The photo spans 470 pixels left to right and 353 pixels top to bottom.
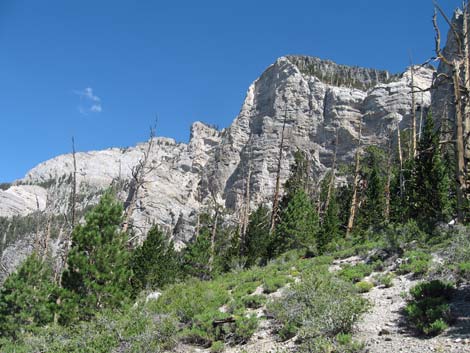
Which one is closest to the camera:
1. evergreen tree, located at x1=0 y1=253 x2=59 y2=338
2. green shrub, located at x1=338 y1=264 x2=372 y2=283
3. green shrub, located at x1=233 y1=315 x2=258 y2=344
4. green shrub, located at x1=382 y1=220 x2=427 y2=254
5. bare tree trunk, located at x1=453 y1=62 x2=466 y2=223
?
green shrub, located at x1=233 y1=315 x2=258 y2=344

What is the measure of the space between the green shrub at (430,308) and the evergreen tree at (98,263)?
10.7 m

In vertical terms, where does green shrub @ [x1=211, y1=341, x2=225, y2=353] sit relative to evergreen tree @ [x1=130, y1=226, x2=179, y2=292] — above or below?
below

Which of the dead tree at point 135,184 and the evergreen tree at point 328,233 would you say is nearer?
the dead tree at point 135,184

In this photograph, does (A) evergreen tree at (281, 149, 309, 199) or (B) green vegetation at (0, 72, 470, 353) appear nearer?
(B) green vegetation at (0, 72, 470, 353)

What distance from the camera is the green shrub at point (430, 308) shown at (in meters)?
7.27

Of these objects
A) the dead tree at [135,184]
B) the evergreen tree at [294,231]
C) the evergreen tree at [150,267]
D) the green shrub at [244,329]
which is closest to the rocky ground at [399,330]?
the green shrub at [244,329]

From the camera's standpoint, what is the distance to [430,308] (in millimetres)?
8047

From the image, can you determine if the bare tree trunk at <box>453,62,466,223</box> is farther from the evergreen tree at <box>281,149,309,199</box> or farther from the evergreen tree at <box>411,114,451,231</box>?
the evergreen tree at <box>281,149,309,199</box>

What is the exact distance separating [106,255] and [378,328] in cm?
1068

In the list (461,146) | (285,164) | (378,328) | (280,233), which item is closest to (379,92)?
(285,164)

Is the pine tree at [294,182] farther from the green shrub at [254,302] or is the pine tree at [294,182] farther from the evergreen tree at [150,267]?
the green shrub at [254,302]

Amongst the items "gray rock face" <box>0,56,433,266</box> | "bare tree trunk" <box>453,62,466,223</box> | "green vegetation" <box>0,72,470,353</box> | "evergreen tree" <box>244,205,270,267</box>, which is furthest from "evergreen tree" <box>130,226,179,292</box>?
"gray rock face" <box>0,56,433,266</box>

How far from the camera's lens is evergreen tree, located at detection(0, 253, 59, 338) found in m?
17.0

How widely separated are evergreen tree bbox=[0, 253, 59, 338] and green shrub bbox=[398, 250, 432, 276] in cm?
1344
